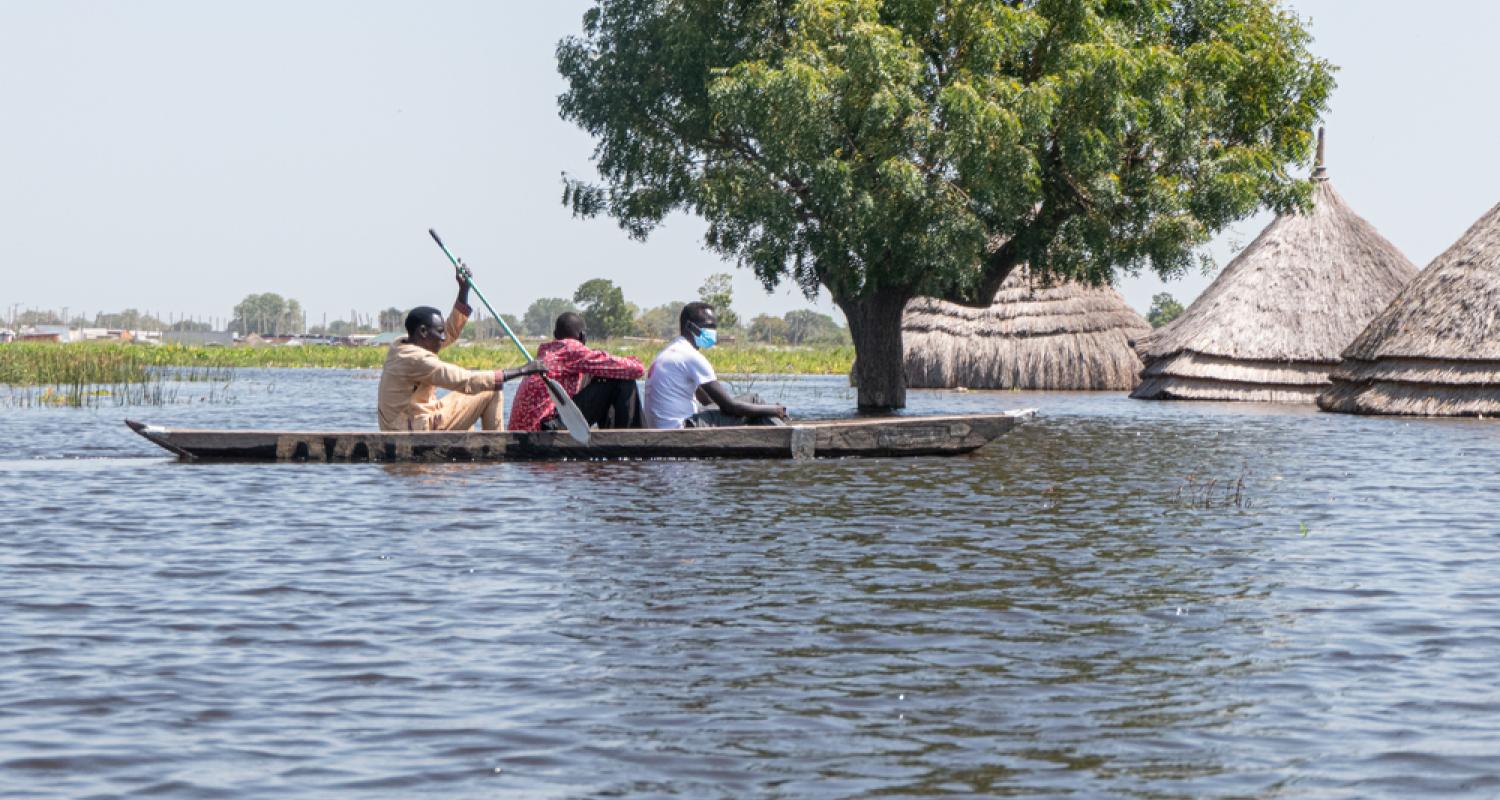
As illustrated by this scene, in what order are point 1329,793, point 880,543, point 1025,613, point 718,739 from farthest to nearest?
1. point 880,543
2. point 1025,613
3. point 718,739
4. point 1329,793

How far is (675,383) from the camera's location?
15.1 m

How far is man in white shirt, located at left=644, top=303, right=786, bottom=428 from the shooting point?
14773 millimetres

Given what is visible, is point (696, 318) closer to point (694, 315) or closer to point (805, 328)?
point (694, 315)

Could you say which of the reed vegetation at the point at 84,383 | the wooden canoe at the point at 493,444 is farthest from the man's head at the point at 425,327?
the reed vegetation at the point at 84,383

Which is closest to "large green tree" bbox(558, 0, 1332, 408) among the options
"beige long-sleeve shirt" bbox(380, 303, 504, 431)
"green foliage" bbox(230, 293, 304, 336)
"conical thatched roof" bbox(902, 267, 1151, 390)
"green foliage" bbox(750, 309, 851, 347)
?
"beige long-sleeve shirt" bbox(380, 303, 504, 431)

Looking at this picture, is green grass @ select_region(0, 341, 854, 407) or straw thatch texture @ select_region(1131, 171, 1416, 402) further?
straw thatch texture @ select_region(1131, 171, 1416, 402)

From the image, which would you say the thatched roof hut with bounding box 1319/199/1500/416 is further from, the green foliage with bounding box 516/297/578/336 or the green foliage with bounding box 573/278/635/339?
the green foliage with bounding box 516/297/578/336

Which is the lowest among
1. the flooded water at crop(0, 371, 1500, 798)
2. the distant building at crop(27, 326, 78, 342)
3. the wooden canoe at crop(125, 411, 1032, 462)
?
the flooded water at crop(0, 371, 1500, 798)

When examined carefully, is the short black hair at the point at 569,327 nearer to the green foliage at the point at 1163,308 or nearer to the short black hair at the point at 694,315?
the short black hair at the point at 694,315

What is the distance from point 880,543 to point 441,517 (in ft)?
9.99

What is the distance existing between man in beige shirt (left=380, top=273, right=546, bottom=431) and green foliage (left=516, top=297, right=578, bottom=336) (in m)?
150

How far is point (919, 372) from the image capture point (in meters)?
41.1

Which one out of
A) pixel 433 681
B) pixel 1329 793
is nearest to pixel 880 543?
pixel 433 681

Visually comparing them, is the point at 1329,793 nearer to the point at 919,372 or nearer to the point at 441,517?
the point at 441,517
